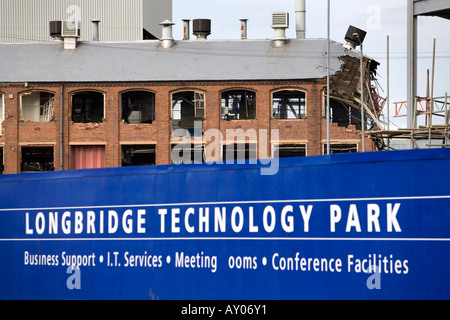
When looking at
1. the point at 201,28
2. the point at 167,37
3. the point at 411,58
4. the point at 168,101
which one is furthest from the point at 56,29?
the point at 411,58

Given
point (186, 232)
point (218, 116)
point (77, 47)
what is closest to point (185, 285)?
point (186, 232)

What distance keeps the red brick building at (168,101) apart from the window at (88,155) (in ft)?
0.22

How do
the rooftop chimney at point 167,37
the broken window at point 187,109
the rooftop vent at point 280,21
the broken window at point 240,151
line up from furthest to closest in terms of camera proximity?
the rooftop chimney at point 167,37, the rooftop vent at point 280,21, the broken window at point 187,109, the broken window at point 240,151

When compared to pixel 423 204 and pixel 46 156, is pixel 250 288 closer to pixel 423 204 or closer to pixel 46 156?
pixel 423 204

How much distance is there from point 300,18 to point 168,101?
12.7 m

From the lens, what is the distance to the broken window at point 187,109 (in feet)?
171

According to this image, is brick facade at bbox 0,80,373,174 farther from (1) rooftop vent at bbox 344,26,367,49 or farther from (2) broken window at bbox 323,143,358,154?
(1) rooftop vent at bbox 344,26,367,49

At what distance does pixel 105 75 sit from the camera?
5250 centimetres

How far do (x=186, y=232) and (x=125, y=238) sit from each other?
51.3 inches

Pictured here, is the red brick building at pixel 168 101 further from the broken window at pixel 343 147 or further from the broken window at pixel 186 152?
the broken window at pixel 186 152

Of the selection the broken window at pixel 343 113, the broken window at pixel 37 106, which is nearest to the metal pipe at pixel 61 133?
the broken window at pixel 37 106

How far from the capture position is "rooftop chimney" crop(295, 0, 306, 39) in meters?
57.2

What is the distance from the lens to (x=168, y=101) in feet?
171

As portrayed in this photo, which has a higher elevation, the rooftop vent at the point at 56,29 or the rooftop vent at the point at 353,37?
the rooftop vent at the point at 56,29
